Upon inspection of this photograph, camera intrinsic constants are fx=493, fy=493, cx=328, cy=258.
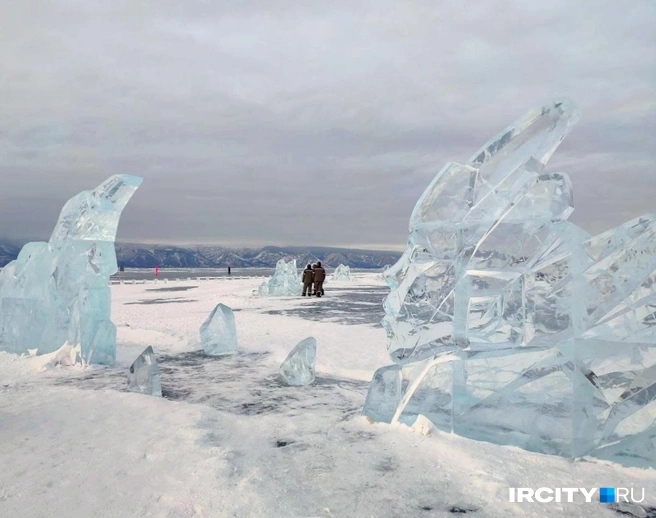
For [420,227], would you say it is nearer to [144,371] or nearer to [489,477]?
[489,477]

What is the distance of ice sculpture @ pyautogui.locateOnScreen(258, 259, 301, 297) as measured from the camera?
2164 cm

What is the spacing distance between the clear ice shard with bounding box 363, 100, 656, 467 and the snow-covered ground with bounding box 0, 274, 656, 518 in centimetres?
26

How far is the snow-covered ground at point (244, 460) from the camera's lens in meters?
2.89

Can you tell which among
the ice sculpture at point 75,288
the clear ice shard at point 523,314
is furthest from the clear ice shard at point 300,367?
the ice sculpture at point 75,288

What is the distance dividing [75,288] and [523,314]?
624 cm

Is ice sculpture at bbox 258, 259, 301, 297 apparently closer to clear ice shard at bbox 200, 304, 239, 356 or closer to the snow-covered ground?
clear ice shard at bbox 200, 304, 239, 356

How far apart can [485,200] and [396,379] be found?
70.5 inches

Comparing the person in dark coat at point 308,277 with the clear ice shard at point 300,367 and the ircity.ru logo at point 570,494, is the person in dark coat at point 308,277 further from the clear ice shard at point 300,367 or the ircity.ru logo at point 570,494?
the ircity.ru logo at point 570,494

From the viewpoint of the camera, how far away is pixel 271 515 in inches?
109

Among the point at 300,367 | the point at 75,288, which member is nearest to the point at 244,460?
the point at 300,367

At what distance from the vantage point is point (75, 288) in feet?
23.9

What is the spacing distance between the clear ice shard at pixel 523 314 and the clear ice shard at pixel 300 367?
5.32ft

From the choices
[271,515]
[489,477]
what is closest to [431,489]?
[489,477]

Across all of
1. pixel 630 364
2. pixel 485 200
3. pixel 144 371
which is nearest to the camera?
pixel 630 364
